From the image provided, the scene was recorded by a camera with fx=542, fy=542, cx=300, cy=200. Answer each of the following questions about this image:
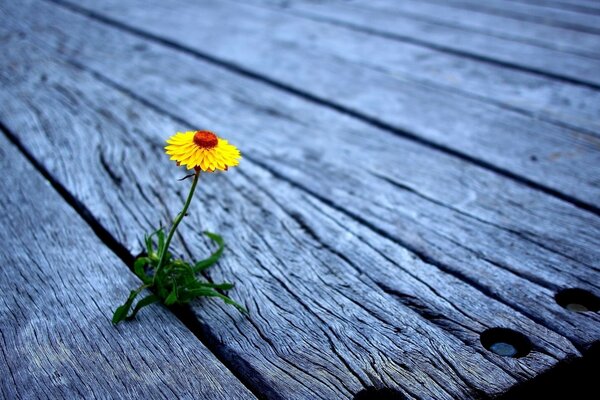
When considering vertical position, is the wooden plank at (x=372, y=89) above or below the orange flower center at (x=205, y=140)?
above

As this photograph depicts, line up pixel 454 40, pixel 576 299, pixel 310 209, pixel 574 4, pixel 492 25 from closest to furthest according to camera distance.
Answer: pixel 576 299
pixel 310 209
pixel 454 40
pixel 492 25
pixel 574 4

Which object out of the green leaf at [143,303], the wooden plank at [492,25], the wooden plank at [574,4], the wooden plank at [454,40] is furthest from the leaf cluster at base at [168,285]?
the wooden plank at [574,4]

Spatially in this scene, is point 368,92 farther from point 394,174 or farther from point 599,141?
point 599,141

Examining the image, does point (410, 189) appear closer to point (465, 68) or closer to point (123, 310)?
point (123, 310)

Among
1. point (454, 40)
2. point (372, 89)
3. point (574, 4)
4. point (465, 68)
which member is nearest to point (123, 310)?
point (372, 89)

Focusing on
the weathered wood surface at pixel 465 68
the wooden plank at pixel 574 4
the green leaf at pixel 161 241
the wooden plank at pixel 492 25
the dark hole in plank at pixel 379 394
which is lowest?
the green leaf at pixel 161 241

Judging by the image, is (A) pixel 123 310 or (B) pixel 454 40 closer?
(A) pixel 123 310

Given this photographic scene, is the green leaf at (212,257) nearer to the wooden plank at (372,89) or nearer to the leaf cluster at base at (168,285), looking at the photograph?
the leaf cluster at base at (168,285)

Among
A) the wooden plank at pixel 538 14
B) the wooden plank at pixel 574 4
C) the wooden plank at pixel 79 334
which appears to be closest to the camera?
the wooden plank at pixel 79 334
